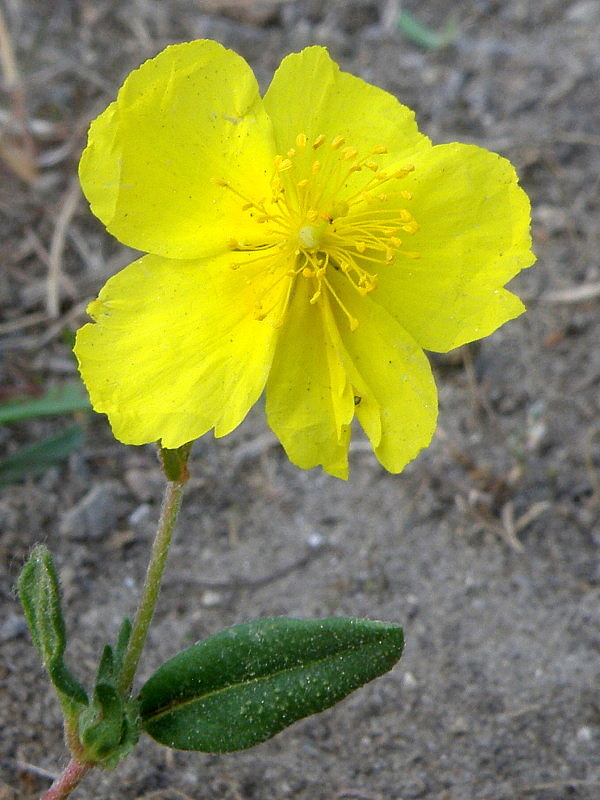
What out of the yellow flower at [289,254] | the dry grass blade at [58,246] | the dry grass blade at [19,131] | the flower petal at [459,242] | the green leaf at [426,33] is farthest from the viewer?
the green leaf at [426,33]

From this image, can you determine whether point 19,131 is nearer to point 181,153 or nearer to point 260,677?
point 181,153

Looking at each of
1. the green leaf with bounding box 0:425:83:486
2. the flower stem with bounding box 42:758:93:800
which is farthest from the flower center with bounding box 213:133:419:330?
the green leaf with bounding box 0:425:83:486

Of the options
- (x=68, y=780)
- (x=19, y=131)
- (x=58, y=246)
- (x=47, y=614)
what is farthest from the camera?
(x=19, y=131)

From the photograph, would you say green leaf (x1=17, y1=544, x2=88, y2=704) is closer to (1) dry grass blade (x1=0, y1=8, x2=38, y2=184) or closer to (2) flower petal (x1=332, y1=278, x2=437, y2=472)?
(2) flower petal (x1=332, y1=278, x2=437, y2=472)

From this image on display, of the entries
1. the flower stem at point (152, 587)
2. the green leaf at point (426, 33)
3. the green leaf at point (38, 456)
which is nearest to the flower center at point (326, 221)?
the flower stem at point (152, 587)

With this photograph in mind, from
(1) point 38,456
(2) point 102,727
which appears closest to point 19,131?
(1) point 38,456

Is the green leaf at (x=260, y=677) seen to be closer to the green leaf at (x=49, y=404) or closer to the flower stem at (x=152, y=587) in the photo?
the flower stem at (x=152, y=587)
